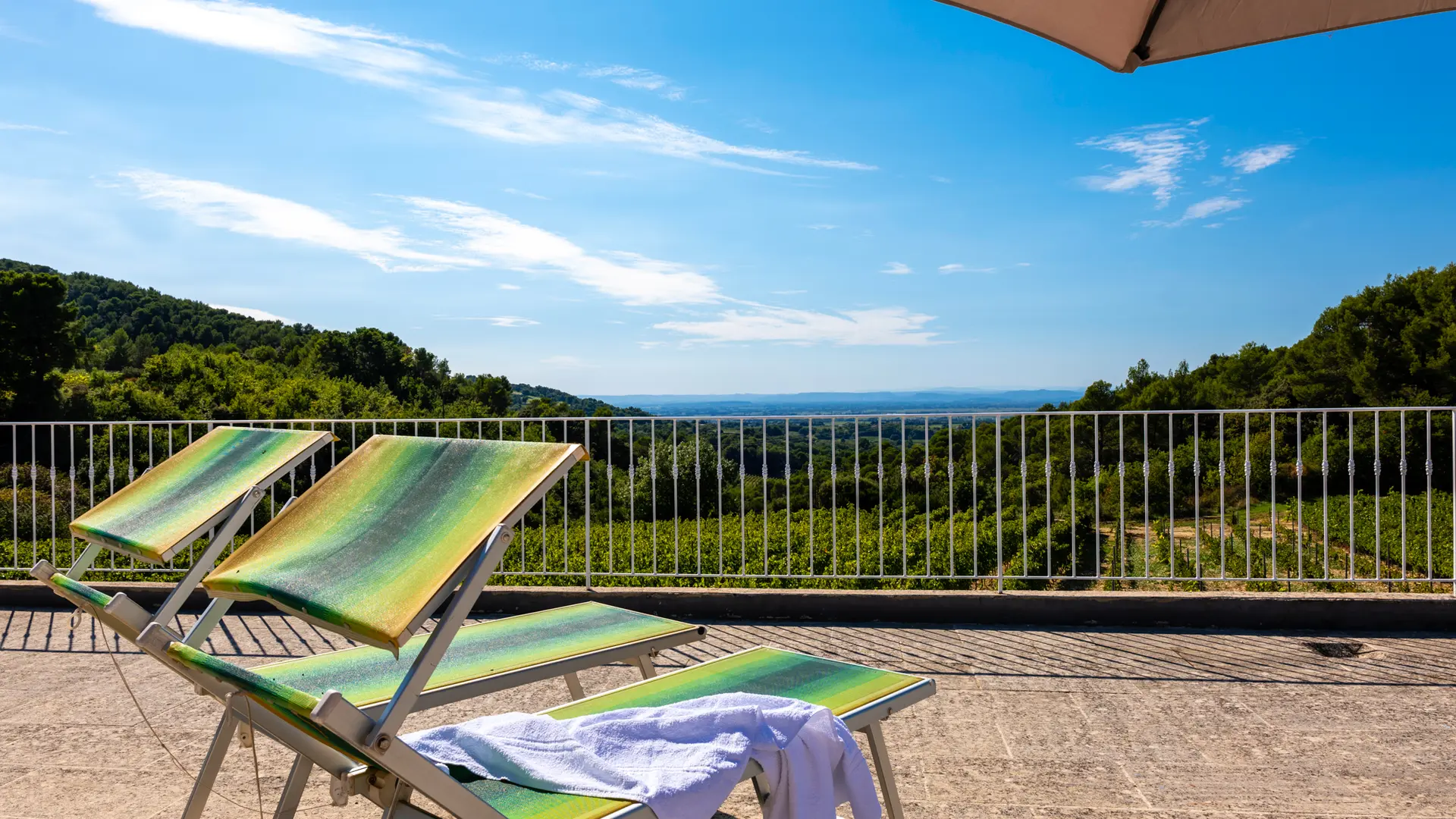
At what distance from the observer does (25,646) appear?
3910 mm

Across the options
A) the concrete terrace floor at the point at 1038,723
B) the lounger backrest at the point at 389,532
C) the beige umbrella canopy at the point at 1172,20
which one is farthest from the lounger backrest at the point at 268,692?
the beige umbrella canopy at the point at 1172,20

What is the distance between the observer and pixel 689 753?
1519 mm

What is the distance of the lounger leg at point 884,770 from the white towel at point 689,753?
0.57 feet

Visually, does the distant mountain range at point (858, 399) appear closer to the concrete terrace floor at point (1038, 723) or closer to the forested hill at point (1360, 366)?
the forested hill at point (1360, 366)

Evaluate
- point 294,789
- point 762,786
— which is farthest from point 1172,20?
point 294,789

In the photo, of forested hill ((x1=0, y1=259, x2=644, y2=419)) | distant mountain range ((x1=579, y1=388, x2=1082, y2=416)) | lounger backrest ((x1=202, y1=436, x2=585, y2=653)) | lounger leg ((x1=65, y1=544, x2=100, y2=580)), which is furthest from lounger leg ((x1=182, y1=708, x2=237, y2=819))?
forested hill ((x1=0, y1=259, x2=644, y2=419))

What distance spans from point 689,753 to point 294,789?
0.80m

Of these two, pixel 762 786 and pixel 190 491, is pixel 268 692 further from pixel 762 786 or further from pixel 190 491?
pixel 190 491

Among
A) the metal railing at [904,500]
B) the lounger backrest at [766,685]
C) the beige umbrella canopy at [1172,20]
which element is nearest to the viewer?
the lounger backrest at [766,685]

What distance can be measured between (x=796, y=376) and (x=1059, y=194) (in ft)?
21.8

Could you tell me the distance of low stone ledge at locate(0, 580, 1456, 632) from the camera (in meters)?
4.11

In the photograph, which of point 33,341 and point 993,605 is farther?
point 33,341

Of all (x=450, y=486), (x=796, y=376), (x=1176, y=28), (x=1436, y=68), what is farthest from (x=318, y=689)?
(x=1436, y=68)

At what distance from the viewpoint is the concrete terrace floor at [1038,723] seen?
7.52 ft
